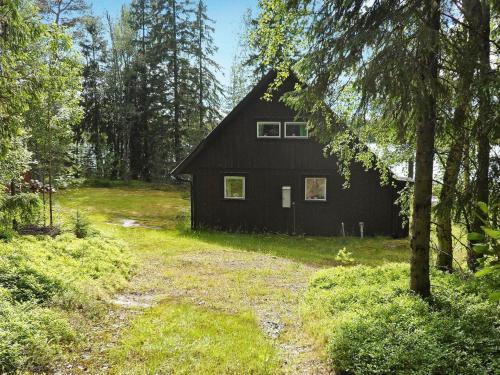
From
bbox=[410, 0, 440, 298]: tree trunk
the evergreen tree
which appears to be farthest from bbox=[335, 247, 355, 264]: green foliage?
the evergreen tree

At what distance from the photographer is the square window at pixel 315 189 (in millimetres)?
18578

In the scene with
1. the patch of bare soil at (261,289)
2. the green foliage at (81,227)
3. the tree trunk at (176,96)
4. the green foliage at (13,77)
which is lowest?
the patch of bare soil at (261,289)

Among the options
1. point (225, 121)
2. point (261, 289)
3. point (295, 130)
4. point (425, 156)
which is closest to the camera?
point (425, 156)

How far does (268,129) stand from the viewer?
18.6 meters

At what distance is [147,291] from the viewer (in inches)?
353

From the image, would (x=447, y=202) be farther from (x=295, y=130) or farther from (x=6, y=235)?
(x=295, y=130)

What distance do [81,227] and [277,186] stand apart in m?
8.95

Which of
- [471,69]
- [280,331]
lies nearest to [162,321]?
[280,331]

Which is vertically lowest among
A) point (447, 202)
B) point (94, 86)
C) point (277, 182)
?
point (447, 202)

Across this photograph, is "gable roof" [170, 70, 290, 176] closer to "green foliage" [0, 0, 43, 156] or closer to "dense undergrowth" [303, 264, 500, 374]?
"green foliage" [0, 0, 43, 156]

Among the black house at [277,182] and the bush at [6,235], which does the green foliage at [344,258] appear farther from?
the bush at [6,235]

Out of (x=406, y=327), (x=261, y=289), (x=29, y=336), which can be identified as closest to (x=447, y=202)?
(x=406, y=327)

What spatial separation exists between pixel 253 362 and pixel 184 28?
120ft

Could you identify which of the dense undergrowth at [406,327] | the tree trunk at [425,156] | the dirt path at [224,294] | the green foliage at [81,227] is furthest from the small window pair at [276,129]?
the tree trunk at [425,156]
